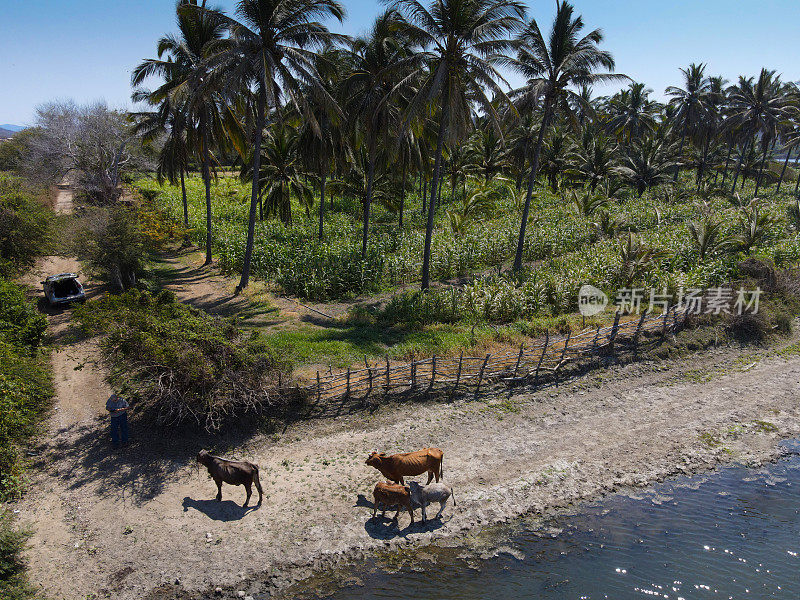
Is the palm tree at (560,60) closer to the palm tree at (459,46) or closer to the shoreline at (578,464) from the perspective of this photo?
the palm tree at (459,46)

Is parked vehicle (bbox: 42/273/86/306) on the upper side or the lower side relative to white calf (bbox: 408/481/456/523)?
upper

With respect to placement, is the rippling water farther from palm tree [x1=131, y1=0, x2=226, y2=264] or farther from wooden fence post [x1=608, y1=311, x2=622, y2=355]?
palm tree [x1=131, y1=0, x2=226, y2=264]

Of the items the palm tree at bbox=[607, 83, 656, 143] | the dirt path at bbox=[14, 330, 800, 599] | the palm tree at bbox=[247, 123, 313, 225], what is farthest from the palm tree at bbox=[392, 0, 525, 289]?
the palm tree at bbox=[607, 83, 656, 143]

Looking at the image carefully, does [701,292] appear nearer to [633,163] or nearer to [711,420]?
[711,420]

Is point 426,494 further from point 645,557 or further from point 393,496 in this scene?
point 645,557

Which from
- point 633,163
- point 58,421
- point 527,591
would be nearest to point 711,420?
point 527,591
